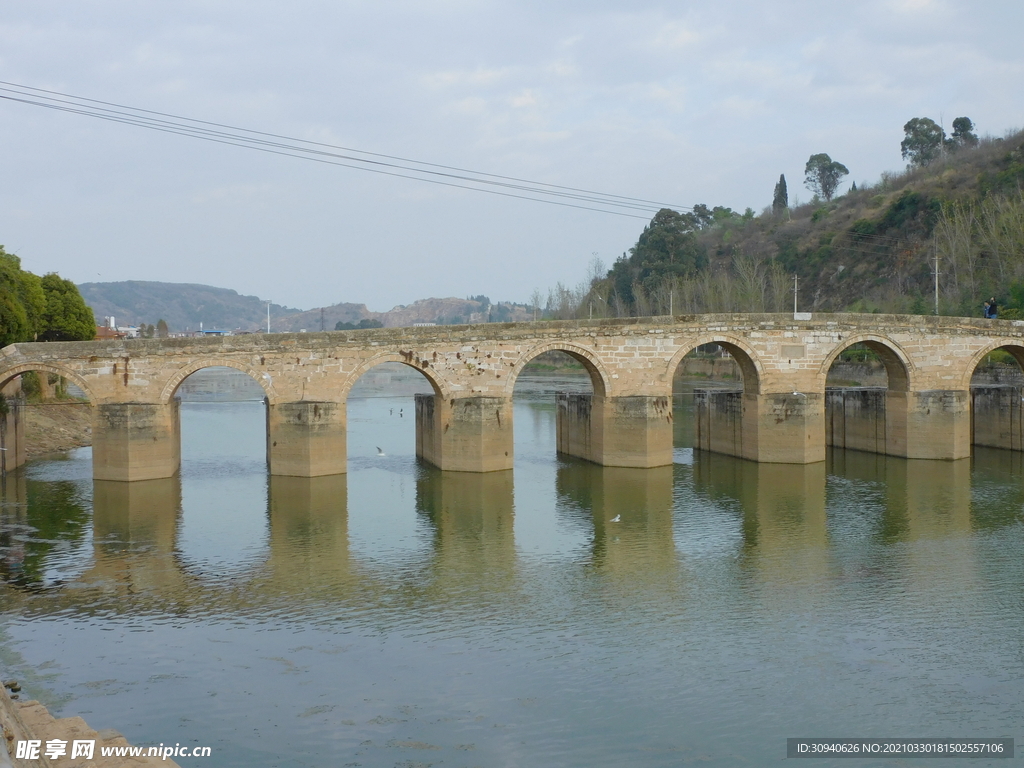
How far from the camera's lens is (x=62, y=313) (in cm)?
3469

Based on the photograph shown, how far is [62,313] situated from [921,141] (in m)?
67.0

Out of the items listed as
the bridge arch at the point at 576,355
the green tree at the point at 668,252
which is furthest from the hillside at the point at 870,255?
the bridge arch at the point at 576,355

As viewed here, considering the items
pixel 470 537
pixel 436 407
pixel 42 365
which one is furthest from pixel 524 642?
pixel 42 365

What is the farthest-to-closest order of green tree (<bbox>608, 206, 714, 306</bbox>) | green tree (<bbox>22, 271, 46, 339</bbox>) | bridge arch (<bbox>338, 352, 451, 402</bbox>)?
1. green tree (<bbox>608, 206, 714, 306</bbox>)
2. green tree (<bbox>22, 271, 46, 339</bbox>)
3. bridge arch (<bbox>338, 352, 451, 402</bbox>)

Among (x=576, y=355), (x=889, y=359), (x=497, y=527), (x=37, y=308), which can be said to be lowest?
(x=497, y=527)

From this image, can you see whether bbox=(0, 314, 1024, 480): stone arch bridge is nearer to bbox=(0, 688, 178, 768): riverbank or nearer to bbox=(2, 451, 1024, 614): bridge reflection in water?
bbox=(2, 451, 1024, 614): bridge reflection in water

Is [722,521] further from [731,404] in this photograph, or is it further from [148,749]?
[148,749]

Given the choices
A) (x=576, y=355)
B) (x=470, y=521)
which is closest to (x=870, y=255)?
(x=576, y=355)

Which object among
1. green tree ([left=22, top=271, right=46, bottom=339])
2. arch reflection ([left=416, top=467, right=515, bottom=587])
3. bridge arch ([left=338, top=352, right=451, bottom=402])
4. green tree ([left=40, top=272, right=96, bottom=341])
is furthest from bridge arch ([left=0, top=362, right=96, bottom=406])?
green tree ([left=40, top=272, right=96, bottom=341])

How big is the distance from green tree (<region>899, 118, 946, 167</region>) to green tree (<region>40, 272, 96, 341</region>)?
63160mm

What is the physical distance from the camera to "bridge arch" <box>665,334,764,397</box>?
2603cm

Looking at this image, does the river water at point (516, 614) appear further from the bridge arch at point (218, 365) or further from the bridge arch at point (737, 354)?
the bridge arch at point (737, 354)

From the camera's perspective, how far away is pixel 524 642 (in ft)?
41.5

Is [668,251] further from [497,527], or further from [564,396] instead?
[497,527]
